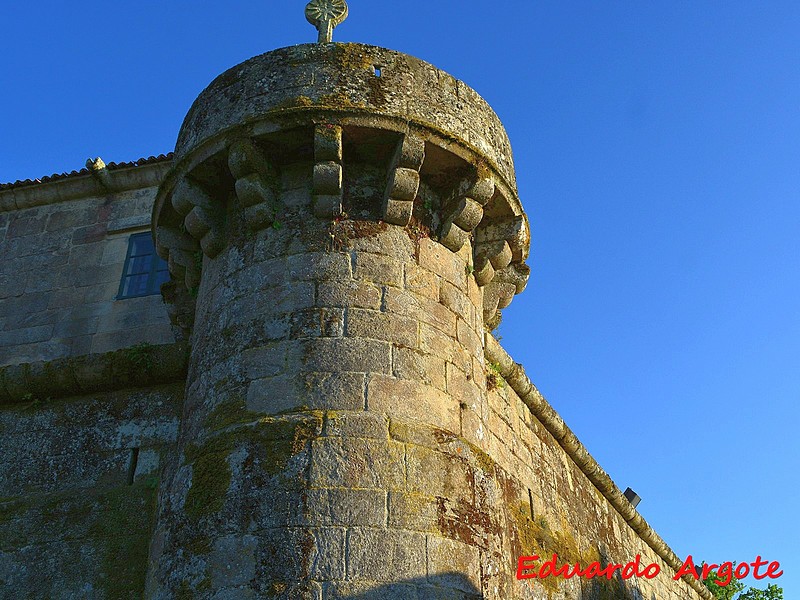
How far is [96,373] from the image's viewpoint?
18.3 ft

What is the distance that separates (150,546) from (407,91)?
2961mm

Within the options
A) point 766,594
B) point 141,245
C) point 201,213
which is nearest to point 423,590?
point 201,213

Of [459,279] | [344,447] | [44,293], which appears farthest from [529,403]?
[44,293]

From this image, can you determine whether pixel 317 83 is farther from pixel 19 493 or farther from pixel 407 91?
pixel 19 493

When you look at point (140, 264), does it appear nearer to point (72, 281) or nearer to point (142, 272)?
point (142, 272)

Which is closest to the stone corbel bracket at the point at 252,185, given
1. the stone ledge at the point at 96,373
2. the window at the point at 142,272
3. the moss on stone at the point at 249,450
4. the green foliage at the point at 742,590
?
the stone ledge at the point at 96,373

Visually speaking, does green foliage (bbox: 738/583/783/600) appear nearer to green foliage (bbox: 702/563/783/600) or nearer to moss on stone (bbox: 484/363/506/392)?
green foliage (bbox: 702/563/783/600)

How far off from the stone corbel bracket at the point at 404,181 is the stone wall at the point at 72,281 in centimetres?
305

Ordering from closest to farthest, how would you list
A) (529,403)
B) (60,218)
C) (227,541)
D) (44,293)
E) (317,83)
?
(227,541) < (317,83) < (529,403) < (44,293) < (60,218)

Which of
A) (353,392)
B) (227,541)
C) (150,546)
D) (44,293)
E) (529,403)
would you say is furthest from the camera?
(44,293)

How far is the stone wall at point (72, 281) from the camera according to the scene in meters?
7.30

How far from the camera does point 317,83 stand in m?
4.94

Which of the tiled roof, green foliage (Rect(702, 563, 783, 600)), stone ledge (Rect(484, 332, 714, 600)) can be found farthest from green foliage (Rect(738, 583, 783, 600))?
the tiled roof

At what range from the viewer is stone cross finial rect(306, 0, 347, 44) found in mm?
5723
